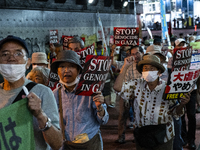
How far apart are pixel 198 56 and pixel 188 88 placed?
7.39 ft

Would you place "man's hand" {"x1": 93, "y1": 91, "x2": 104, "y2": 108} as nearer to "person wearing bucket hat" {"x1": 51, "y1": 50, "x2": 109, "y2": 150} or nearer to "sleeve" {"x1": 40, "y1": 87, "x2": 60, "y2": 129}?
"person wearing bucket hat" {"x1": 51, "y1": 50, "x2": 109, "y2": 150}

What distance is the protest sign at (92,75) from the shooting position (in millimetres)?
3848

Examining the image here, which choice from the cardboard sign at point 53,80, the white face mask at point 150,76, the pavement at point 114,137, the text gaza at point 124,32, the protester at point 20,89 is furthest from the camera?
the text gaza at point 124,32

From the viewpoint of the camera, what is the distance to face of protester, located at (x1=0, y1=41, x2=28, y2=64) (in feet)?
8.34

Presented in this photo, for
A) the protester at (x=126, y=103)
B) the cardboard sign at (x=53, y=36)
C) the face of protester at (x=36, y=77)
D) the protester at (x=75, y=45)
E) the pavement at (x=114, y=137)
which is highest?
the cardboard sign at (x=53, y=36)

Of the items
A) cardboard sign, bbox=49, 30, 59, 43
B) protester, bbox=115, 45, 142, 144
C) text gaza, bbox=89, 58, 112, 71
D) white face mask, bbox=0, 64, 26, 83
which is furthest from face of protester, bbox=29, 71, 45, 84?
cardboard sign, bbox=49, 30, 59, 43

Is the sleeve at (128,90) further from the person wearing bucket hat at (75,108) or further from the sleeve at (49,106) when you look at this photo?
the sleeve at (49,106)

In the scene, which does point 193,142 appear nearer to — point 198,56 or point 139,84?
point 198,56

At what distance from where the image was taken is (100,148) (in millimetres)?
4117

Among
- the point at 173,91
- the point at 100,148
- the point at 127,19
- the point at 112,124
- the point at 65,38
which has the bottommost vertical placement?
the point at 112,124

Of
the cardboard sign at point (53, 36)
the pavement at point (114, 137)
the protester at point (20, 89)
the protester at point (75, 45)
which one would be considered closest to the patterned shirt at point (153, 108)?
the protester at point (20, 89)

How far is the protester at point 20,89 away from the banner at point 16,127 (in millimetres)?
103

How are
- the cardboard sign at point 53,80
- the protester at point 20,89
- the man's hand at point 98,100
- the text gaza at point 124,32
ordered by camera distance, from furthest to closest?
the text gaza at point 124,32 → the cardboard sign at point 53,80 → the man's hand at point 98,100 → the protester at point 20,89

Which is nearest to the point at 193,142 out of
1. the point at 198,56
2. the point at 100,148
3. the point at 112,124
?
the point at 198,56
